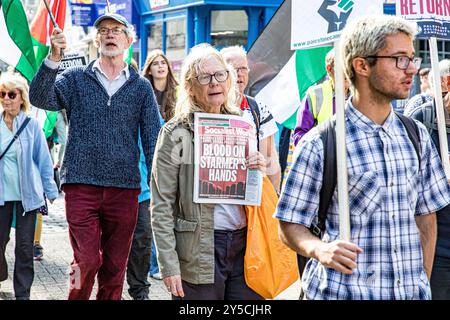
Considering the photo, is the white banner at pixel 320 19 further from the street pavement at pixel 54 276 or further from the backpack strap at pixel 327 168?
the street pavement at pixel 54 276

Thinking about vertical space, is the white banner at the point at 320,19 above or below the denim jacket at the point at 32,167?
above

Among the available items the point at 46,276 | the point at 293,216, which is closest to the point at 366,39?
the point at 293,216

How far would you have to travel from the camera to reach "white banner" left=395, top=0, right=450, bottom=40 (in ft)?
17.3

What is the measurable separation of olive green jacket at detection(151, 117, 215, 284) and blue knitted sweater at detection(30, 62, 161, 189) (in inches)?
43.1

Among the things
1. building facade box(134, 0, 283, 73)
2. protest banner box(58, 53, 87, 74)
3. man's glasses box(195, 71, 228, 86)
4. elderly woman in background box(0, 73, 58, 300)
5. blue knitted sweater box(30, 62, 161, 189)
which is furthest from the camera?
building facade box(134, 0, 283, 73)

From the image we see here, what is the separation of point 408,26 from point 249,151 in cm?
145

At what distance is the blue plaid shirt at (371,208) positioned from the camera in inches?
115

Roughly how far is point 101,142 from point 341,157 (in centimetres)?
266

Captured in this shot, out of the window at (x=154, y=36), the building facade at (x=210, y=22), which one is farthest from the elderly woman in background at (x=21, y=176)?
the window at (x=154, y=36)

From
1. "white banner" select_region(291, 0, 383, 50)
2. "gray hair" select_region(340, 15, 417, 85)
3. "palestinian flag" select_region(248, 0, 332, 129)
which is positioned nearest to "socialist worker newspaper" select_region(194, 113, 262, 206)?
"white banner" select_region(291, 0, 383, 50)

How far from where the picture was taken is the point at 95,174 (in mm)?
5191

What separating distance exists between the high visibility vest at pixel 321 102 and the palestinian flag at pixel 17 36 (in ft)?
6.79

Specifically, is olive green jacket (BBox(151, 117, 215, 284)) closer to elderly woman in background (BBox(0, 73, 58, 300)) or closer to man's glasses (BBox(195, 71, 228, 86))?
man's glasses (BBox(195, 71, 228, 86))

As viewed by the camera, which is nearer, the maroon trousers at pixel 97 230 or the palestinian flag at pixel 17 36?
the maroon trousers at pixel 97 230
